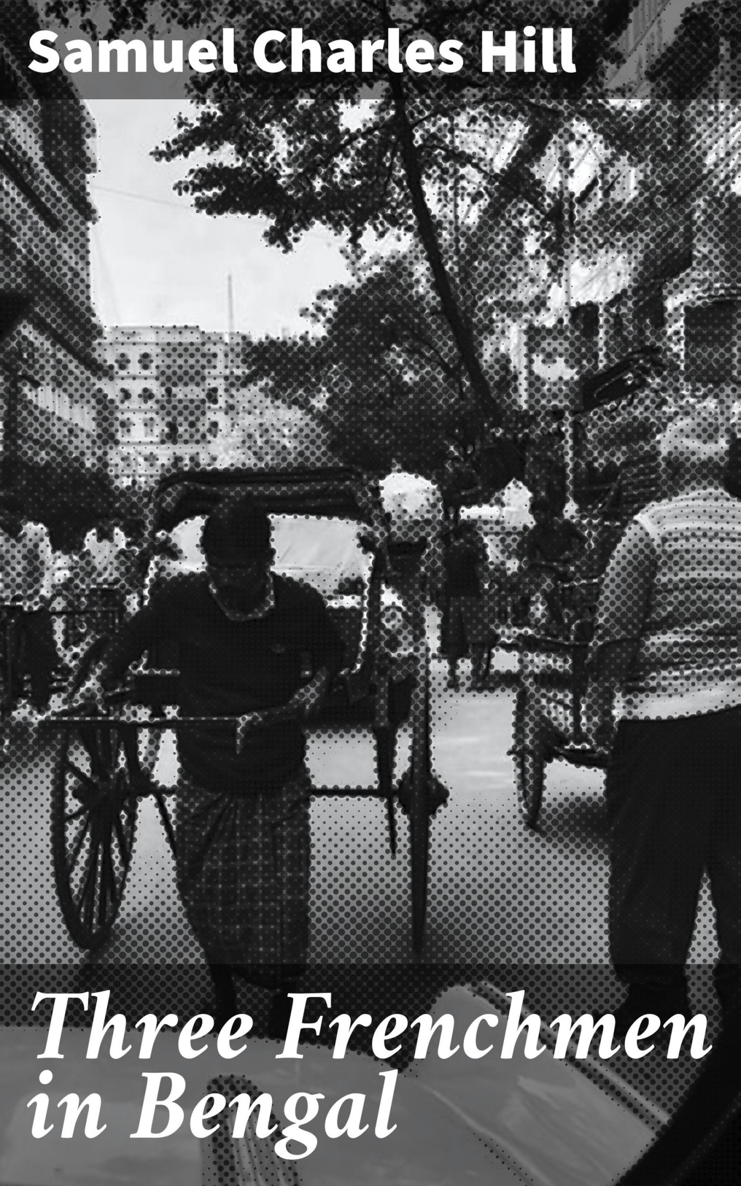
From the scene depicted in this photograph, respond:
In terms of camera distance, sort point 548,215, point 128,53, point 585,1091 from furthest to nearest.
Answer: point 548,215 < point 128,53 < point 585,1091

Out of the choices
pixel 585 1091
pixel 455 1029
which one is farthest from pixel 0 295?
pixel 585 1091

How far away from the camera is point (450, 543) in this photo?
4.79 ft

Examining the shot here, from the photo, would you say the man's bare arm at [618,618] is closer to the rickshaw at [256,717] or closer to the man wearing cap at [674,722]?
the man wearing cap at [674,722]

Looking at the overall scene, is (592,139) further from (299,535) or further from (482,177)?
(299,535)

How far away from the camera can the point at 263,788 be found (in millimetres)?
1604

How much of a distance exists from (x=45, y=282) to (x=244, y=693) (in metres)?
0.57

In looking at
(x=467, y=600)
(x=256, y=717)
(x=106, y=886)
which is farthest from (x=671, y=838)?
(x=106, y=886)

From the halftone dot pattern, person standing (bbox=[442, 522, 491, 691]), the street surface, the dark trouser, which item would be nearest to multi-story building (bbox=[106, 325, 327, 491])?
the halftone dot pattern

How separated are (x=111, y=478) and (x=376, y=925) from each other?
0.67 m

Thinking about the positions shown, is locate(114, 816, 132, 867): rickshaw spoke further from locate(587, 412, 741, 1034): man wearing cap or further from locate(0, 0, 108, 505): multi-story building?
locate(587, 412, 741, 1034): man wearing cap

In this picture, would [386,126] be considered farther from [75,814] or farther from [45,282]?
[75,814]

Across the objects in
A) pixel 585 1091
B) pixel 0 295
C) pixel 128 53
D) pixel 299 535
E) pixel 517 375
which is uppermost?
pixel 128 53

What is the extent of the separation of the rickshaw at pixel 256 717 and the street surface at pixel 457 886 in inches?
0.8

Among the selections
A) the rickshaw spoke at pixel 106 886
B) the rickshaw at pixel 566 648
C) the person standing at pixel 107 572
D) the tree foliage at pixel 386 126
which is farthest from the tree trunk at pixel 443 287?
the rickshaw spoke at pixel 106 886
